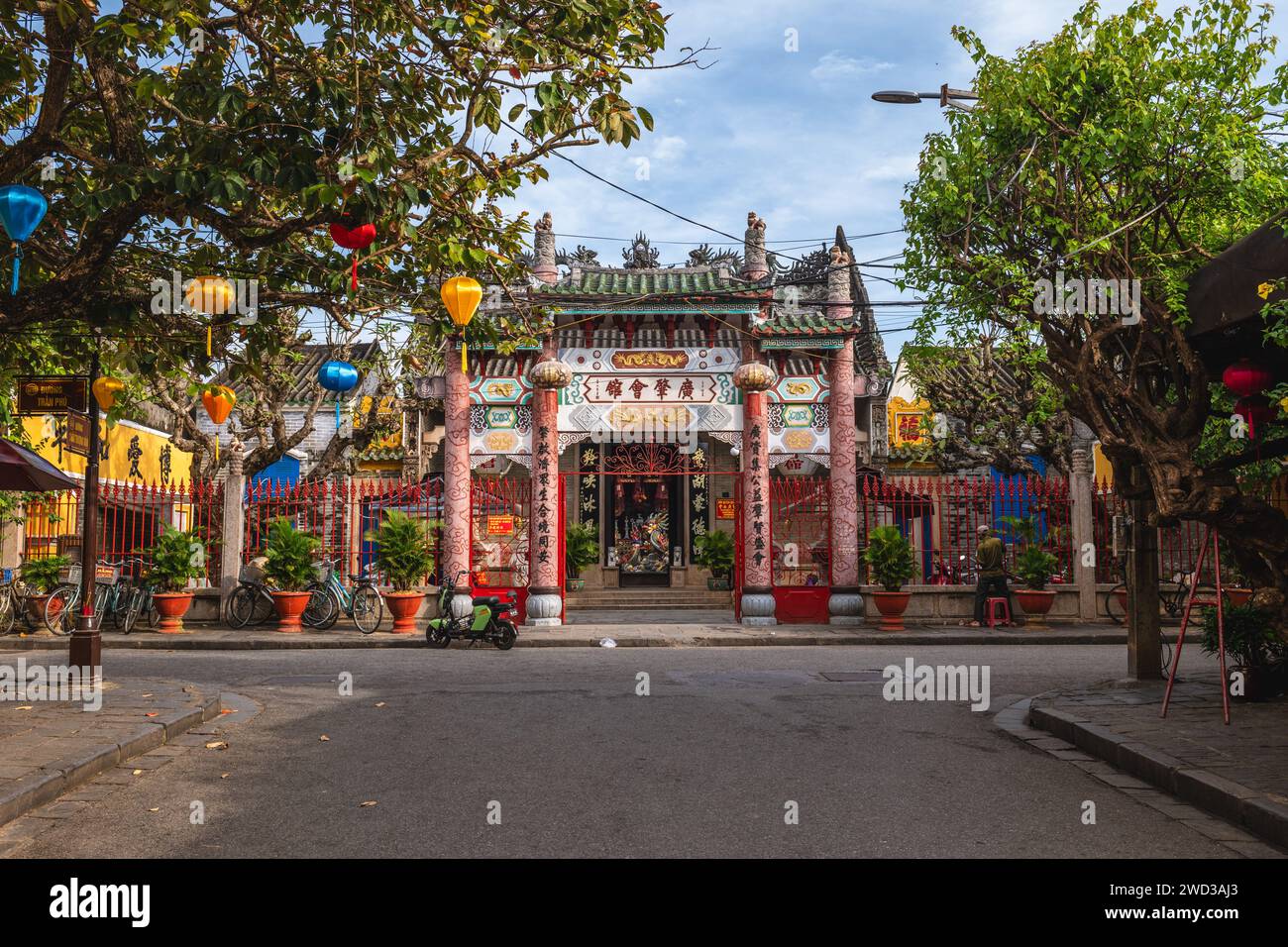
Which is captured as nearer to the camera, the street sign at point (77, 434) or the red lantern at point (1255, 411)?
the red lantern at point (1255, 411)

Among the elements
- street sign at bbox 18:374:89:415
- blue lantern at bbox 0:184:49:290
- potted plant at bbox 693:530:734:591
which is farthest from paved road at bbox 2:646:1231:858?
potted plant at bbox 693:530:734:591

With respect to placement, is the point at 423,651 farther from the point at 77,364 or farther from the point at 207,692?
the point at 77,364

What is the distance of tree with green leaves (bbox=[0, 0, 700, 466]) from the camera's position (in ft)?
21.7

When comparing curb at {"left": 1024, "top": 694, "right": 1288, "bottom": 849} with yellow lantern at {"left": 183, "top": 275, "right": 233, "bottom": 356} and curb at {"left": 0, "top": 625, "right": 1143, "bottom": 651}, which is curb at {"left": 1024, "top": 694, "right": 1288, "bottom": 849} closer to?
yellow lantern at {"left": 183, "top": 275, "right": 233, "bottom": 356}

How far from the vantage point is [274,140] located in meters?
6.84

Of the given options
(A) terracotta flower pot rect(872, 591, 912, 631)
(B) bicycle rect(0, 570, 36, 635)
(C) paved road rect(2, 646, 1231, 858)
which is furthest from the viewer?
(A) terracotta flower pot rect(872, 591, 912, 631)

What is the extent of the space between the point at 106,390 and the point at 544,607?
31.4 ft

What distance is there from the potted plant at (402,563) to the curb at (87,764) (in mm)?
8628

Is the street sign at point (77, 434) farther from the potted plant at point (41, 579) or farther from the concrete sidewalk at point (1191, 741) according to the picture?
the concrete sidewalk at point (1191, 741)

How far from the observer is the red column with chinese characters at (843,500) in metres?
18.5

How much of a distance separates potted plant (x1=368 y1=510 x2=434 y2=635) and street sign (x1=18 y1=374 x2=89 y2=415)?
796cm

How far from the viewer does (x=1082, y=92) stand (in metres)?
9.06

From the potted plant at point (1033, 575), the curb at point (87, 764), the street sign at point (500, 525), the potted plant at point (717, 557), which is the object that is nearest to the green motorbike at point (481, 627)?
the street sign at point (500, 525)

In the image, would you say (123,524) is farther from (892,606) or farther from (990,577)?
(990,577)
